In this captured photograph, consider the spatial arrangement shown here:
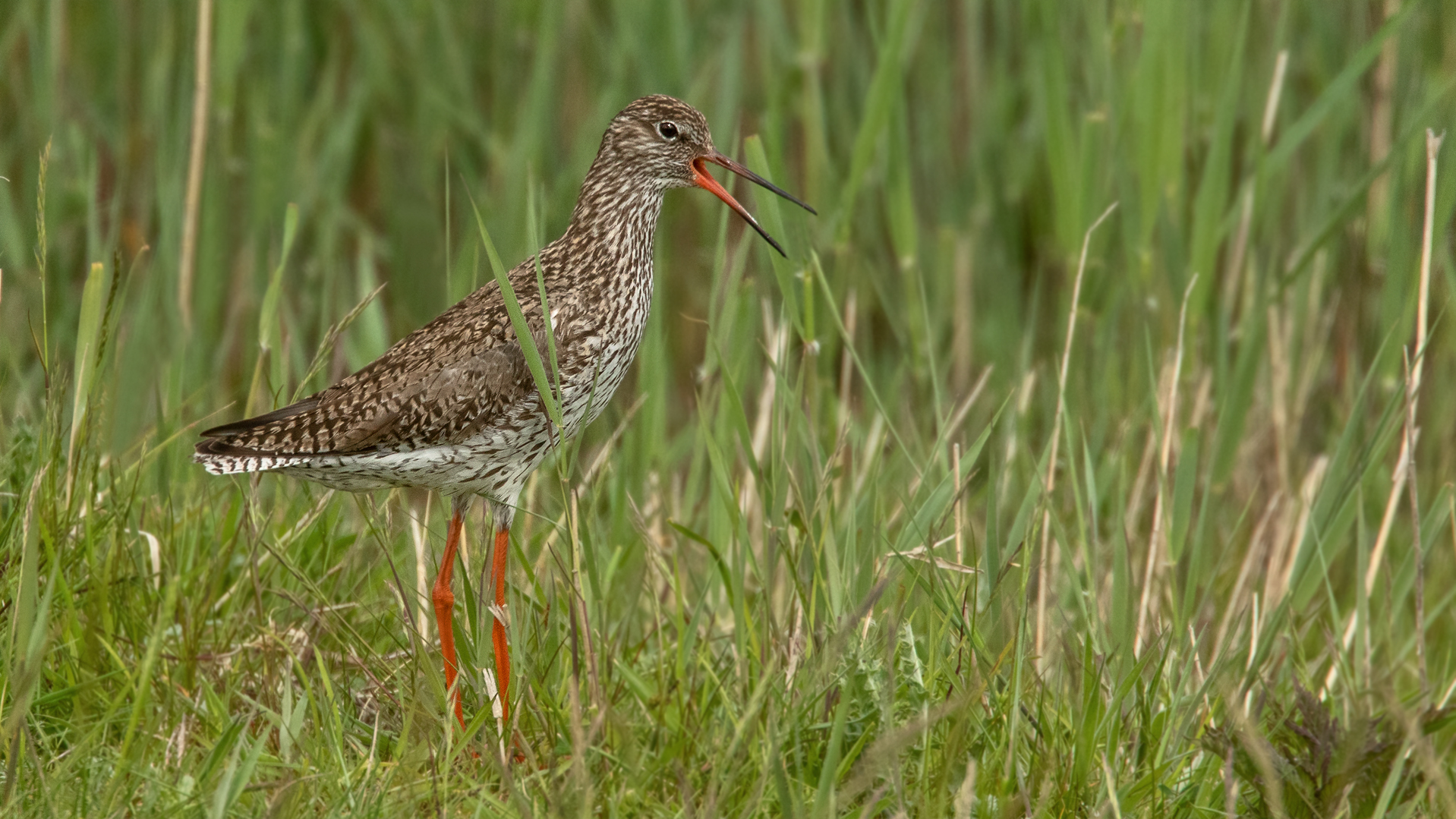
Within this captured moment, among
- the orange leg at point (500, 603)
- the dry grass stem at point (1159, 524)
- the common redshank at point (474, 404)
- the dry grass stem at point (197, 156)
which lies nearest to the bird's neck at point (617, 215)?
the common redshank at point (474, 404)

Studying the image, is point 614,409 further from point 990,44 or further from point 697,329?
point 990,44

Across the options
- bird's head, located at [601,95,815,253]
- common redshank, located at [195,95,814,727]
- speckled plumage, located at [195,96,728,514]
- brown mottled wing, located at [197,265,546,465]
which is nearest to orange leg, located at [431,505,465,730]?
common redshank, located at [195,95,814,727]

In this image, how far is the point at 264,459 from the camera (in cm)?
395

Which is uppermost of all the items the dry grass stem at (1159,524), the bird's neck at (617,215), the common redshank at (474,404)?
the bird's neck at (617,215)

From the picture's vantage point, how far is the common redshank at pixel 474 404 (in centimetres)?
401

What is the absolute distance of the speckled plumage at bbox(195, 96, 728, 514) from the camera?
4.01m

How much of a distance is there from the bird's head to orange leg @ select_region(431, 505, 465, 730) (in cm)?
110

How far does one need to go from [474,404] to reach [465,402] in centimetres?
2

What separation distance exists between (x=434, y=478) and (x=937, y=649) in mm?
1416

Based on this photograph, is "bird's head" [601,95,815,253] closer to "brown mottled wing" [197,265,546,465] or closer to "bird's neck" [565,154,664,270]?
"bird's neck" [565,154,664,270]

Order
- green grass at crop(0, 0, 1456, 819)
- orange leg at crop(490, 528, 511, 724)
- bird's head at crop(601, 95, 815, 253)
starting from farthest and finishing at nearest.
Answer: bird's head at crop(601, 95, 815, 253) < orange leg at crop(490, 528, 511, 724) < green grass at crop(0, 0, 1456, 819)

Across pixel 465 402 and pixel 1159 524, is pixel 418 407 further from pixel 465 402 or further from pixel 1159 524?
pixel 1159 524

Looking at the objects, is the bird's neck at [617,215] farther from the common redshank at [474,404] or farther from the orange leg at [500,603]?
the orange leg at [500,603]

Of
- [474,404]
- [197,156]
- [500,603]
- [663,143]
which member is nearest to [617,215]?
[663,143]
